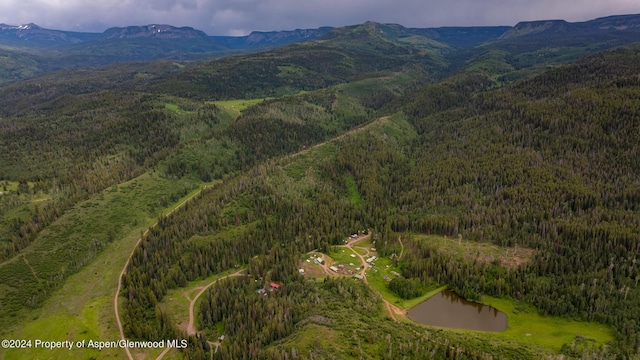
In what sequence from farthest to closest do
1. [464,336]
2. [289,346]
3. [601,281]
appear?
1. [601,281]
2. [464,336]
3. [289,346]

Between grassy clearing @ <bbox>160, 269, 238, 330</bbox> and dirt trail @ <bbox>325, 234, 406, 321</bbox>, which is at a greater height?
dirt trail @ <bbox>325, 234, 406, 321</bbox>

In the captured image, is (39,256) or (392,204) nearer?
(39,256)

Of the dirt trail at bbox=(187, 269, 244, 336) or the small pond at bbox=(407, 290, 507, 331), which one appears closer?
the small pond at bbox=(407, 290, 507, 331)

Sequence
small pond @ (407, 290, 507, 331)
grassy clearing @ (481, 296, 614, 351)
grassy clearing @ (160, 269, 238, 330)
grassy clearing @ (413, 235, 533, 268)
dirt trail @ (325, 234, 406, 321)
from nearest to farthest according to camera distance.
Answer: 1. grassy clearing @ (481, 296, 614, 351)
2. small pond @ (407, 290, 507, 331)
3. dirt trail @ (325, 234, 406, 321)
4. grassy clearing @ (160, 269, 238, 330)
5. grassy clearing @ (413, 235, 533, 268)

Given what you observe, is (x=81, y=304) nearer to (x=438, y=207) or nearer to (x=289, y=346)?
(x=289, y=346)

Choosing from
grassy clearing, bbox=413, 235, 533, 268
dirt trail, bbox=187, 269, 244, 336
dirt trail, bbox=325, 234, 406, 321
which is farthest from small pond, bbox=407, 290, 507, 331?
dirt trail, bbox=187, 269, 244, 336

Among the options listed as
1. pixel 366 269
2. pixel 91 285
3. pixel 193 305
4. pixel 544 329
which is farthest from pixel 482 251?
pixel 91 285

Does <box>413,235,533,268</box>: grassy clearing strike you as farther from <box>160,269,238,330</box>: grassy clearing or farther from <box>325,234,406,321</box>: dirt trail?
<box>160,269,238,330</box>: grassy clearing

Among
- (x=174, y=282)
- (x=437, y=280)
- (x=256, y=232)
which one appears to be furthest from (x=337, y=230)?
(x=174, y=282)
